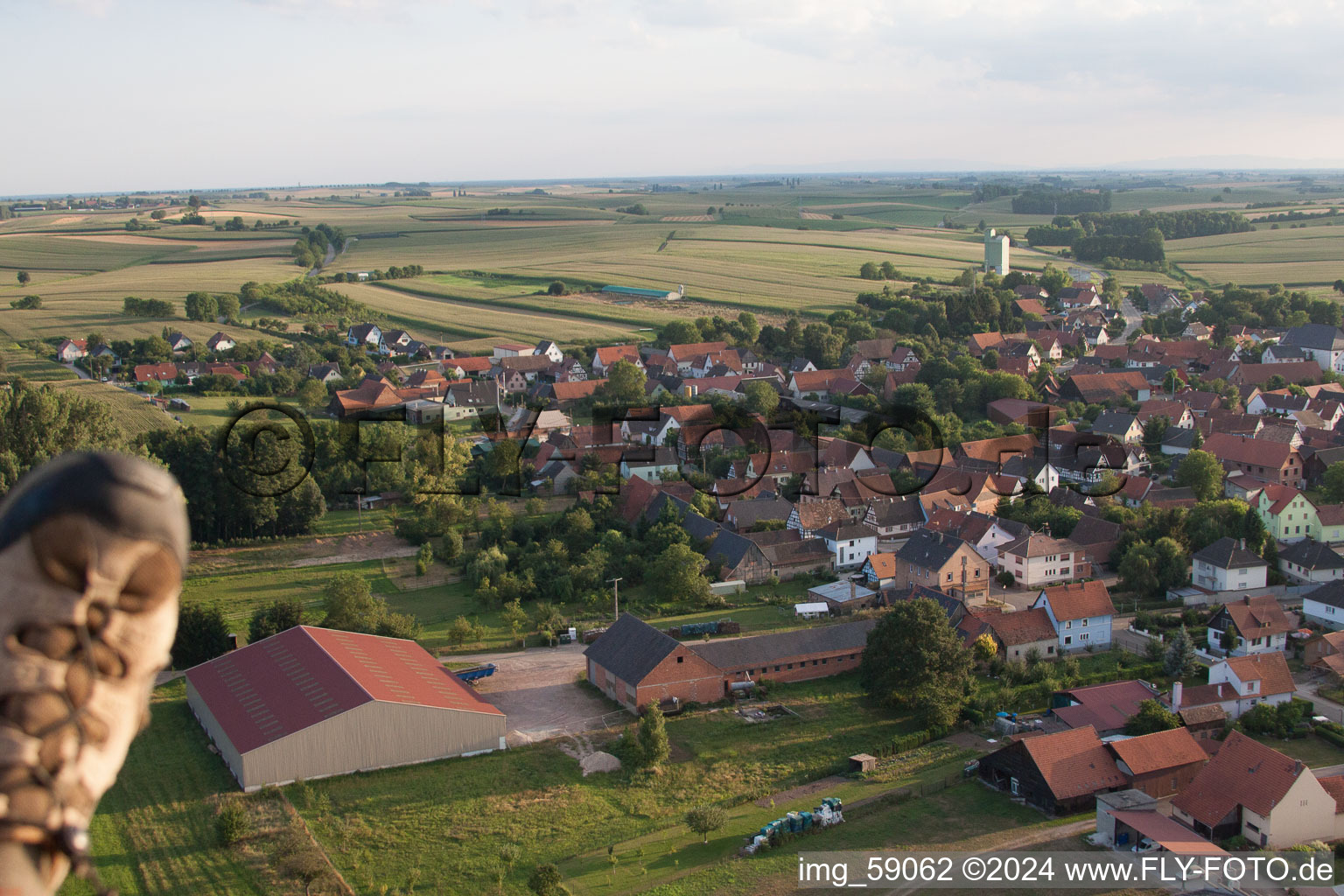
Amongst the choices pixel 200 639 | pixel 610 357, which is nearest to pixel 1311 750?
pixel 200 639

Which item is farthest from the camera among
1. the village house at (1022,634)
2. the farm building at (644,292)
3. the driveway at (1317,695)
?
the farm building at (644,292)

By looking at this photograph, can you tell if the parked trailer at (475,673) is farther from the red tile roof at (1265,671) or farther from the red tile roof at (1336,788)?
the red tile roof at (1336,788)

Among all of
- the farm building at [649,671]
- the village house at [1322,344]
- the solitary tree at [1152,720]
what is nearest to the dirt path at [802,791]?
the farm building at [649,671]

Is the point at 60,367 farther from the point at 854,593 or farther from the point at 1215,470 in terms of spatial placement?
the point at 1215,470

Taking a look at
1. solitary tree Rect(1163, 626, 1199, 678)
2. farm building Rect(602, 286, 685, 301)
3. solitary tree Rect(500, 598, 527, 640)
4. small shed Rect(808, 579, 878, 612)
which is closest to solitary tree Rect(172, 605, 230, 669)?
solitary tree Rect(500, 598, 527, 640)

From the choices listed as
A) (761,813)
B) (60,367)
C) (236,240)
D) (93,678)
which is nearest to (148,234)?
(236,240)
